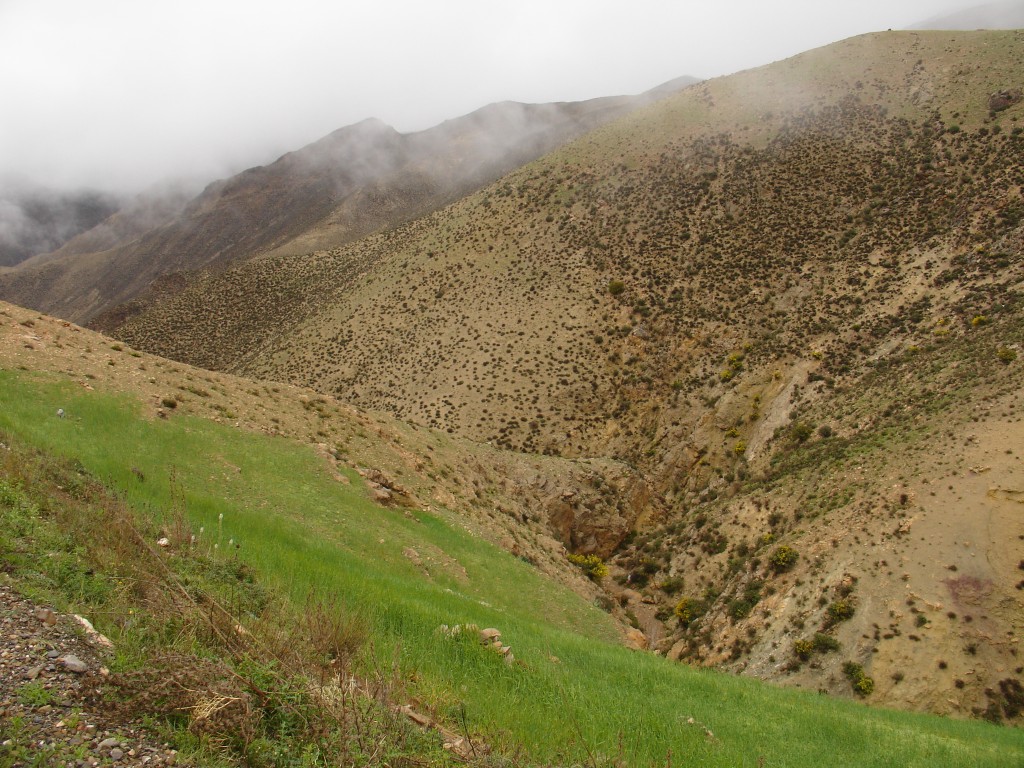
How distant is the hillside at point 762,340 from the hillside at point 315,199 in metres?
34.8

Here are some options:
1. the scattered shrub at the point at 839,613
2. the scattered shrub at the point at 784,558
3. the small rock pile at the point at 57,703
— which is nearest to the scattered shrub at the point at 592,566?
the scattered shrub at the point at 784,558

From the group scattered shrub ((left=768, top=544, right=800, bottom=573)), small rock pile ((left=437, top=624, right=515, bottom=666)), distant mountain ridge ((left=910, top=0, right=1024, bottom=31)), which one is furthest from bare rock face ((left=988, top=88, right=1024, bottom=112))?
distant mountain ridge ((left=910, top=0, right=1024, bottom=31))

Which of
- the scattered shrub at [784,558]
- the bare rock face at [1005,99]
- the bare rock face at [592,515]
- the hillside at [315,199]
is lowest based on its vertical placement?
the bare rock face at [592,515]

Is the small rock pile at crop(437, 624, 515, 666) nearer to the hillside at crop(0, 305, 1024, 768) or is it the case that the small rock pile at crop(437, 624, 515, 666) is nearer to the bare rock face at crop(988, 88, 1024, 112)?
the hillside at crop(0, 305, 1024, 768)

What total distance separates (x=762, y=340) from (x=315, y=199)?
116767 millimetres

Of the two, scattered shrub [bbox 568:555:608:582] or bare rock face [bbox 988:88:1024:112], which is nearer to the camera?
scattered shrub [bbox 568:555:608:582]

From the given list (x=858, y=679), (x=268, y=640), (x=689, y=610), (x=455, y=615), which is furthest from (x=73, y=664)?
(x=689, y=610)

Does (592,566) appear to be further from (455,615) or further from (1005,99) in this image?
(1005,99)

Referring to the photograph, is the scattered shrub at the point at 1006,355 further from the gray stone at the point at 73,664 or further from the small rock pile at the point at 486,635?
the gray stone at the point at 73,664

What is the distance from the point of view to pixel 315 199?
134 meters

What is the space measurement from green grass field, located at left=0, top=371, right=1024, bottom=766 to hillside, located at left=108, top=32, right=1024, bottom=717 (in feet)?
23.4

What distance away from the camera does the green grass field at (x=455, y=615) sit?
599 centimetres

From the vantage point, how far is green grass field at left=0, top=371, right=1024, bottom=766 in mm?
5988

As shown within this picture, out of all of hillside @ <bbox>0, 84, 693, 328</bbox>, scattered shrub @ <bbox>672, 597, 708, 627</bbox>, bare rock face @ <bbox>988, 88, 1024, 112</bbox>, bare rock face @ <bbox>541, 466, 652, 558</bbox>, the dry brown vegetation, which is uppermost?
hillside @ <bbox>0, 84, 693, 328</bbox>
